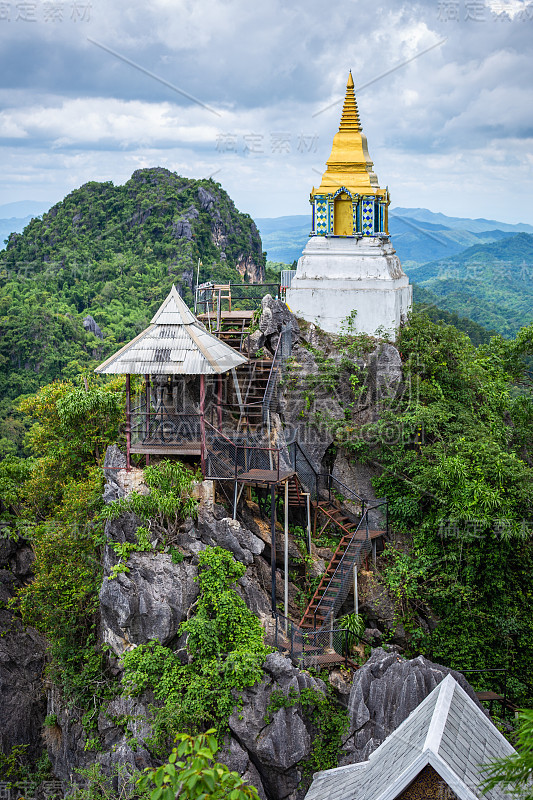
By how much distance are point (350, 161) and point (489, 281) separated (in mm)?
80873

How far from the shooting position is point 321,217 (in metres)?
22.8

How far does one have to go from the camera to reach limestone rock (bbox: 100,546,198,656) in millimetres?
14852

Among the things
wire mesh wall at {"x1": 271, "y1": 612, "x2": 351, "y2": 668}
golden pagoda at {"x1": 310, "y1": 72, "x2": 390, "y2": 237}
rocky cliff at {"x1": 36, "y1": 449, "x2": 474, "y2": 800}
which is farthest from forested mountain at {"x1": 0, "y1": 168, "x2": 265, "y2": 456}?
wire mesh wall at {"x1": 271, "y1": 612, "x2": 351, "y2": 668}

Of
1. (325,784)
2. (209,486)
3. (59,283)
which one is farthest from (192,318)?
(59,283)

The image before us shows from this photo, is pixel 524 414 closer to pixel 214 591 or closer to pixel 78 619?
pixel 214 591

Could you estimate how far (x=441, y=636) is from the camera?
17.9m

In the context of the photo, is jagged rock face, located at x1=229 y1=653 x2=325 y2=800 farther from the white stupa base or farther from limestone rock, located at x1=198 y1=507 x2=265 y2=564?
the white stupa base

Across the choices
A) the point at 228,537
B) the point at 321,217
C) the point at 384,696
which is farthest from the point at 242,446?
the point at 321,217

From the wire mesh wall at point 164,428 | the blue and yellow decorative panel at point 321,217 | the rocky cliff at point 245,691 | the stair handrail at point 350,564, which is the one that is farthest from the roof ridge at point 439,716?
the blue and yellow decorative panel at point 321,217

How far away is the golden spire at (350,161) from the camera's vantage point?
2284 centimetres

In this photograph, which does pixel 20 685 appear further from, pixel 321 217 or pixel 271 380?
pixel 321 217

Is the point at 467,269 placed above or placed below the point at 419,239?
below

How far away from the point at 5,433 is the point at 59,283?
1041 inches

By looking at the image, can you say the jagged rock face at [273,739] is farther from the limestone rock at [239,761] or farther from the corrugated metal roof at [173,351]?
the corrugated metal roof at [173,351]
